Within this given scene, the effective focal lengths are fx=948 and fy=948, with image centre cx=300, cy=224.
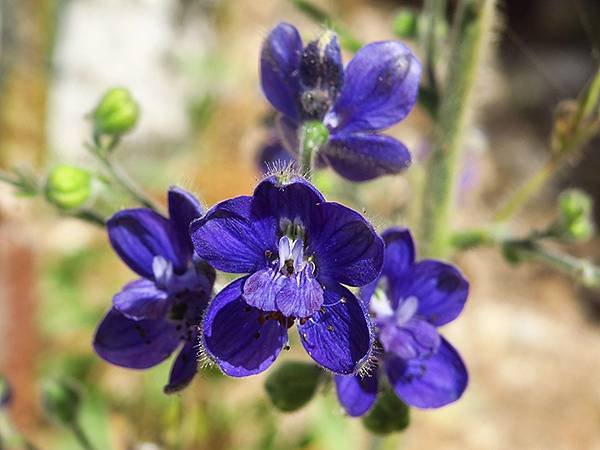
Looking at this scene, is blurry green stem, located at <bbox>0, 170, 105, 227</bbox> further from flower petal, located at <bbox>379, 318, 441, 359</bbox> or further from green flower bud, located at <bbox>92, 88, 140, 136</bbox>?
flower petal, located at <bbox>379, 318, 441, 359</bbox>

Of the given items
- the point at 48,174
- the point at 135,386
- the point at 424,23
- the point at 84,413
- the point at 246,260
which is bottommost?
the point at 135,386

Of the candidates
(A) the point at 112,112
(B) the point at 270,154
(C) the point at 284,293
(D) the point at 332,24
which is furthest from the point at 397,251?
(B) the point at 270,154

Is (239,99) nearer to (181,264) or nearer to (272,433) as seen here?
(272,433)

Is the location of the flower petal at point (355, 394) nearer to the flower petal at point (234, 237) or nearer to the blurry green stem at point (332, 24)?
the flower petal at point (234, 237)

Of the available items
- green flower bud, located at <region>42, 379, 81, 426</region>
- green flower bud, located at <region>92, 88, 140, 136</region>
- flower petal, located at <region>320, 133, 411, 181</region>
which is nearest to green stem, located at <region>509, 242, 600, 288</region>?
flower petal, located at <region>320, 133, 411, 181</region>

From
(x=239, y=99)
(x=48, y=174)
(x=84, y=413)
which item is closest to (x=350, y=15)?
(x=239, y=99)

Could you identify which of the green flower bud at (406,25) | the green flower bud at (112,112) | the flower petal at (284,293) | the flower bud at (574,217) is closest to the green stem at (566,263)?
the flower bud at (574,217)
